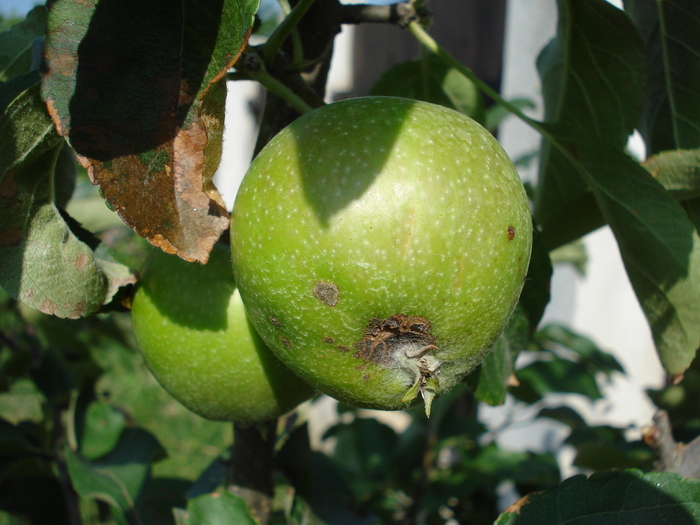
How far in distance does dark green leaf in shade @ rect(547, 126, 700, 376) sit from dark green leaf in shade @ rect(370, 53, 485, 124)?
0.99 ft

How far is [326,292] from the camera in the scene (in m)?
0.55

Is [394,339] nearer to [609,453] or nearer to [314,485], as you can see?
[314,485]

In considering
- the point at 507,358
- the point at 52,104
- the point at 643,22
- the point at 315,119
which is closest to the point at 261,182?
the point at 315,119

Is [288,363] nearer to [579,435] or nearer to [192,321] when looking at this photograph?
[192,321]

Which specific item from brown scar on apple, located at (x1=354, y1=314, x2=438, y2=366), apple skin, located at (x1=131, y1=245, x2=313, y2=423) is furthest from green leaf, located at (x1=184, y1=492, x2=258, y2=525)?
brown scar on apple, located at (x1=354, y1=314, x2=438, y2=366)

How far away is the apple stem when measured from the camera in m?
0.95

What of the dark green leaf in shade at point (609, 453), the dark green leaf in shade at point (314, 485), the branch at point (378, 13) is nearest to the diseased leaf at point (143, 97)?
the branch at point (378, 13)

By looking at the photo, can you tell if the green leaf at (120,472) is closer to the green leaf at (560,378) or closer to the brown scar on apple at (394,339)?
the brown scar on apple at (394,339)

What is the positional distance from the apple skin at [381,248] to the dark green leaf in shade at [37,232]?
24cm

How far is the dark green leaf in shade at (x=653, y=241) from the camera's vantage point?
2.67 ft

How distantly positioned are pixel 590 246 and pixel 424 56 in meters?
Result: 1.88

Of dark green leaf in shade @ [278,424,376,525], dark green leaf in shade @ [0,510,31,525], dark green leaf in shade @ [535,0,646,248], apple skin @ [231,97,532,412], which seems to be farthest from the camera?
dark green leaf in shade @ [0,510,31,525]

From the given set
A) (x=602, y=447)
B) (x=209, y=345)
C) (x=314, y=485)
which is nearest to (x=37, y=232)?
(x=209, y=345)

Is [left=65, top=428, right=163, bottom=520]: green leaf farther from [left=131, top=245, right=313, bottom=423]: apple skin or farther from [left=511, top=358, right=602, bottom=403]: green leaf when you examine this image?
[left=511, top=358, right=602, bottom=403]: green leaf
